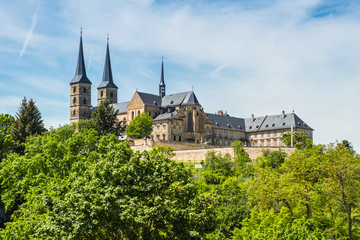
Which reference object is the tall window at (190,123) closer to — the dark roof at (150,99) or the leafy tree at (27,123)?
the dark roof at (150,99)

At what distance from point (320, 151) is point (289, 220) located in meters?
8.98

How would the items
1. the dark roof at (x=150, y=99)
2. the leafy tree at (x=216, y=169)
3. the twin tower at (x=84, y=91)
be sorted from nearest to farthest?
the leafy tree at (x=216, y=169), the dark roof at (x=150, y=99), the twin tower at (x=84, y=91)

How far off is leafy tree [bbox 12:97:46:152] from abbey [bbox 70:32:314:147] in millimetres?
29052

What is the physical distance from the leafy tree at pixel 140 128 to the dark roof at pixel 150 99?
11344 millimetres

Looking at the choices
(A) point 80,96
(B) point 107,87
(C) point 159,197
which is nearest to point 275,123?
(B) point 107,87

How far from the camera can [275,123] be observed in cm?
10519

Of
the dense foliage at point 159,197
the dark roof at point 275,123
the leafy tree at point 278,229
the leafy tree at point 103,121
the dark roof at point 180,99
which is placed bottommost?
the leafy tree at point 278,229

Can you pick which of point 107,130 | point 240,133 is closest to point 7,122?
point 107,130

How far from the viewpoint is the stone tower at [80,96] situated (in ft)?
404

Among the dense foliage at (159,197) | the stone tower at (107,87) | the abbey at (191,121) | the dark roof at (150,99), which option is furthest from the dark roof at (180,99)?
the dense foliage at (159,197)

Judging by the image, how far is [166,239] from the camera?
827 inches

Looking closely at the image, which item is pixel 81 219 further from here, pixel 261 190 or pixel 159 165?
pixel 261 190

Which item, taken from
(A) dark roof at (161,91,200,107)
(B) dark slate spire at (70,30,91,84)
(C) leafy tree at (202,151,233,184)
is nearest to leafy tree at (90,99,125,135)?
(C) leafy tree at (202,151,233,184)

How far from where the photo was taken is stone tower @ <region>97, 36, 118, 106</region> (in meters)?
125
